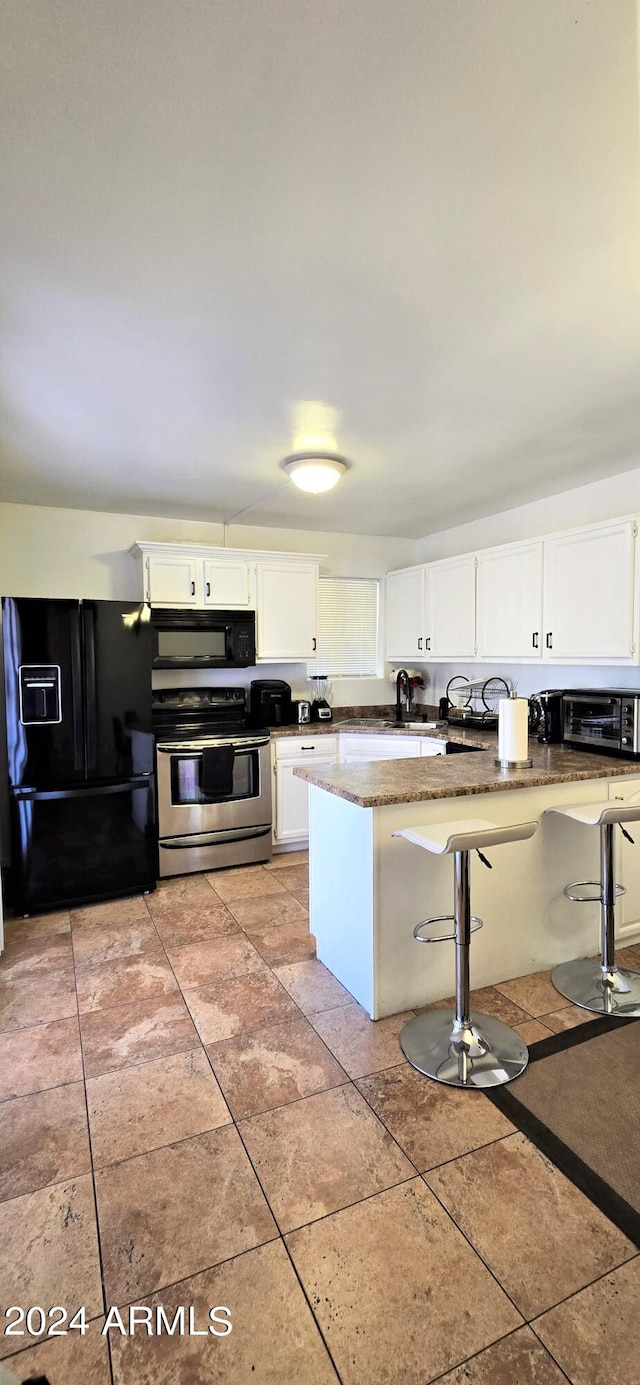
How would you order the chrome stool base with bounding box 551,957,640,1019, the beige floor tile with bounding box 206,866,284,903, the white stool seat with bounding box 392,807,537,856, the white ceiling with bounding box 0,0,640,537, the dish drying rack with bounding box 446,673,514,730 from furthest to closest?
1. the dish drying rack with bounding box 446,673,514,730
2. the beige floor tile with bounding box 206,866,284,903
3. the chrome stool base with bounding box 551,957,640,1019
4. the white stool seat with bounding box 392,807,537,856
5. the white ceiling with bounding box 0,0,640,537

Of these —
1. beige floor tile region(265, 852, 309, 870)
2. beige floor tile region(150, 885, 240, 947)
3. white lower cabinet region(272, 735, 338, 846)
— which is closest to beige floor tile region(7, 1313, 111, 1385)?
beige floor tile region(150, 885, 240, 947)

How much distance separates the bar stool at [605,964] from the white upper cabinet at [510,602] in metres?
1.40

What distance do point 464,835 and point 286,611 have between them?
286 centimetres

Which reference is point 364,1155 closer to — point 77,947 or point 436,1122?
point 436,1122

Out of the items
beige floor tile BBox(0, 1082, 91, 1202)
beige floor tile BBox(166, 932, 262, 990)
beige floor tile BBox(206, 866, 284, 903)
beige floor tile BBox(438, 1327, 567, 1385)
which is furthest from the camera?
beige floor tile BBox(206, 866, 284, 903)

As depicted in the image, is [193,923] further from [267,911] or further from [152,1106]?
[152,1106]

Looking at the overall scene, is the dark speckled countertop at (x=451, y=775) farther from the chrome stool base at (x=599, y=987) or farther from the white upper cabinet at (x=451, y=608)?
the white upper cabinet at (x=451, y=608)

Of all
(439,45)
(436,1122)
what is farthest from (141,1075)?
(439,45)

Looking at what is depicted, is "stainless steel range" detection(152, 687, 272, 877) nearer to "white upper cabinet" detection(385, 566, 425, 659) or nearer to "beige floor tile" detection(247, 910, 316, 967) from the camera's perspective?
"beige floor tile" detection(247, 910, 316, 967)

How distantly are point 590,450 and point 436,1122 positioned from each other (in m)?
3.09

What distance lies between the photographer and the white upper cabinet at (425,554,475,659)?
4.20m

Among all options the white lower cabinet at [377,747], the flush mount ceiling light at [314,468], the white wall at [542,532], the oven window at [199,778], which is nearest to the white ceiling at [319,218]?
the flush mount ceiling light at [314,468]

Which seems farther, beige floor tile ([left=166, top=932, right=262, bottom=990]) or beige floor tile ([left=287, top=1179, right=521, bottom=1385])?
beige floor tile ([left=166, top=932, right=262, bottom=990])

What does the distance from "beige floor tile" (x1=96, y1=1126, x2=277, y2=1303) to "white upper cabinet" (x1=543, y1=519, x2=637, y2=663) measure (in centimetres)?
282
